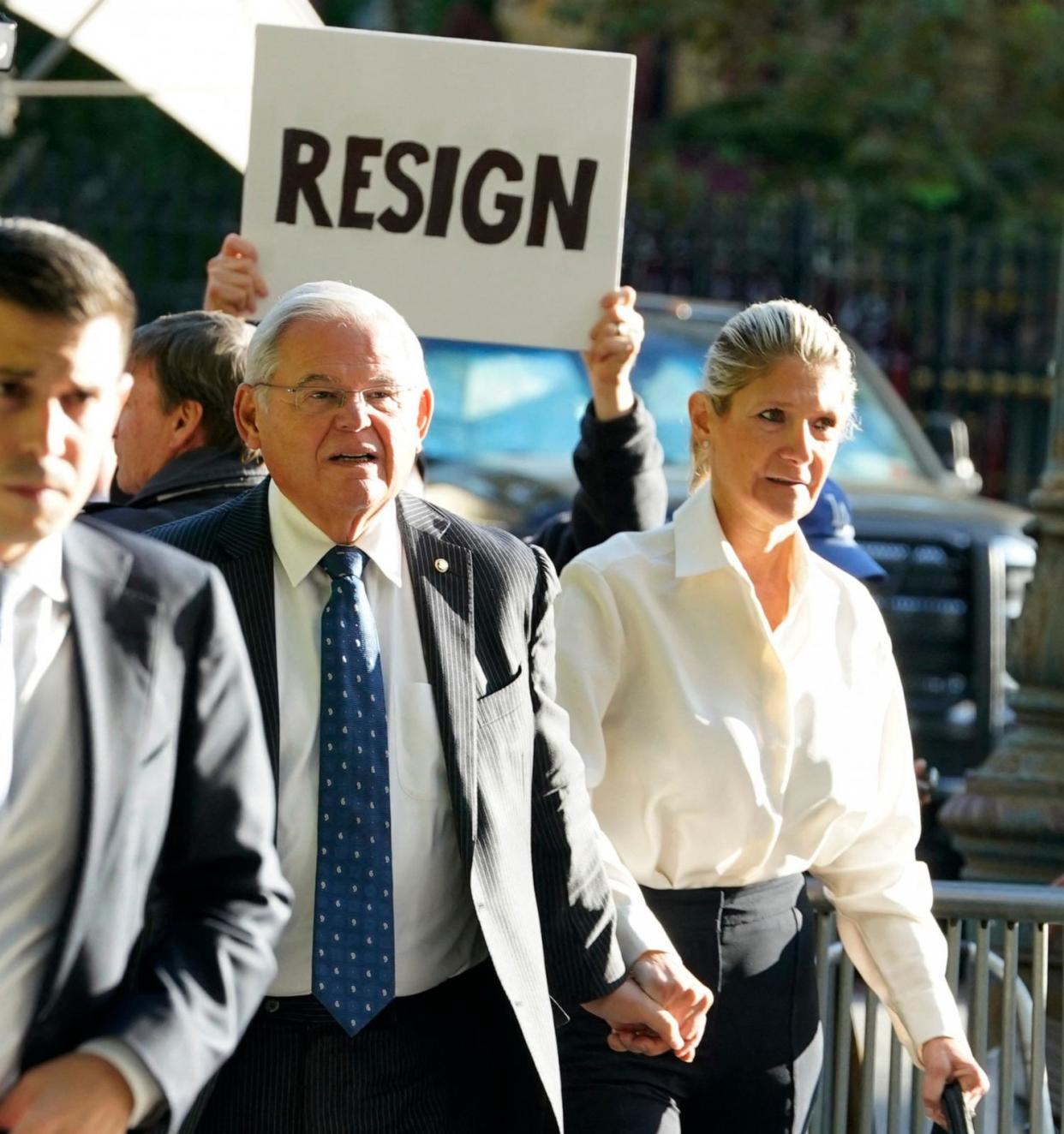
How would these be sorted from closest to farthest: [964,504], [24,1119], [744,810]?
[24,1119] → [744,810] → [964,504]

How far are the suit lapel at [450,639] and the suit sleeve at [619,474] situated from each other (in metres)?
1.21

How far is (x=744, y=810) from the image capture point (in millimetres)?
3602

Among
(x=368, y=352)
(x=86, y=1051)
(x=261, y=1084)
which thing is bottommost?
(x=261, y=1084)

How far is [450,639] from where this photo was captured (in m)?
3.14

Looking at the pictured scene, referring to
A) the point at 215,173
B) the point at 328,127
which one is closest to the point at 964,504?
the point at 328,127

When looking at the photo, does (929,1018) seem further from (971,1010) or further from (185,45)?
(185,45)

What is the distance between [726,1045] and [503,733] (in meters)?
0.82

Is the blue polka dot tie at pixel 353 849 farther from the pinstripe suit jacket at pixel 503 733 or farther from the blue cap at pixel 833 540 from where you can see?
the blue cap at pixel 833 540

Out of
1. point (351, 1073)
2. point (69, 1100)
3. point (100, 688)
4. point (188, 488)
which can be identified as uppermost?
point (188, 488)

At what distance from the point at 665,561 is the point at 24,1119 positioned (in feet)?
6.14

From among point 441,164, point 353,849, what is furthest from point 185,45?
point 353,849

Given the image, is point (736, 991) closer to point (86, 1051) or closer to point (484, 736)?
point (484, 736)

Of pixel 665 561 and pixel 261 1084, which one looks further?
pixel 665 561

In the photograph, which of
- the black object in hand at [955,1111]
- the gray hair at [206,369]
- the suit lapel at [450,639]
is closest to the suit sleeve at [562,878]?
the suit lapel at [450,639]
